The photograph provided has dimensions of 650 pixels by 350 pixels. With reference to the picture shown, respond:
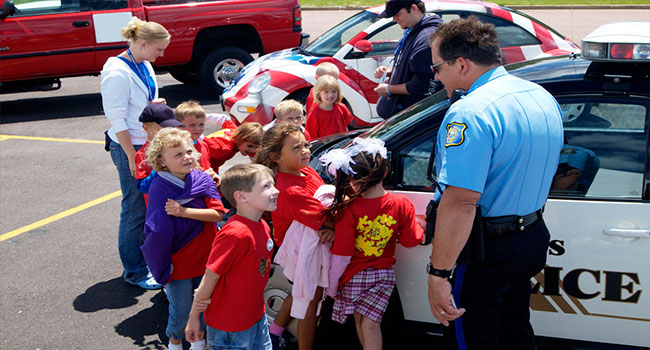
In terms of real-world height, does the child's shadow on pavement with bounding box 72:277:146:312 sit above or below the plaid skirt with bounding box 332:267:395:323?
below

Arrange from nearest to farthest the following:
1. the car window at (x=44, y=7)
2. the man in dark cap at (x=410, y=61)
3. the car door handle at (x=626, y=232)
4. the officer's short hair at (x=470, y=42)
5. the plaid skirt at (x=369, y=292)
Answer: the officer's short hair at (x=470, y=42)
the car door handle at (x=626, y=232)
the plaid skirt at (x=369, y=292)
the man in dark cap at (x=410, y=61)
the car window at (x=44, y=7)

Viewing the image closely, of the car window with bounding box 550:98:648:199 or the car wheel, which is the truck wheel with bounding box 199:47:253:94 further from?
the car window with bounding box 550:98:648:199

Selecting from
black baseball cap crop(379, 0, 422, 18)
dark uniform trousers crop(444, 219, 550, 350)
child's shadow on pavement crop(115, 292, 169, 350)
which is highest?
black baseball cap crop(379, 0, 422, 18)

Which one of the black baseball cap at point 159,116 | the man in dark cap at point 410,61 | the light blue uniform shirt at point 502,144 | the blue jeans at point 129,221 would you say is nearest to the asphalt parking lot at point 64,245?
the blue jeans at point 129,221

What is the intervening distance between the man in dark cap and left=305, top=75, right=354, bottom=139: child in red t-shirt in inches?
17.0

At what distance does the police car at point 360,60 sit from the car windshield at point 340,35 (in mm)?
14

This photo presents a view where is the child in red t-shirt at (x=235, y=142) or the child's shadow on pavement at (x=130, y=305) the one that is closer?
the child's shadow on pavement at (x=130, y=305)

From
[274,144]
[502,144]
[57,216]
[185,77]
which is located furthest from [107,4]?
[502,144]

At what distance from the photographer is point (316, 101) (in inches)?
216

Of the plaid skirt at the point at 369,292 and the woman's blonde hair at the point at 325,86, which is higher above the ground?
the woman's blonde hair at the point at 325,86

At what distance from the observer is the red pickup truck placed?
32.8 ft

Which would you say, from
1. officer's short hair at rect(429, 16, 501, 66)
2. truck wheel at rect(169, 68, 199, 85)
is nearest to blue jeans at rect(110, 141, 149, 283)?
officer's short hair at rect(429, 16, 501, 66)

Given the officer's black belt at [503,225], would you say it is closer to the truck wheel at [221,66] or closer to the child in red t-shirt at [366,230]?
the child in red t-shirt at [366,230]

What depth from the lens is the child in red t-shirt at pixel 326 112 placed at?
5402 millimetres
